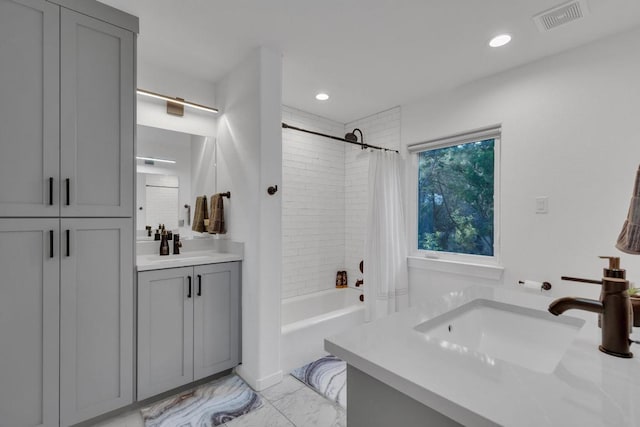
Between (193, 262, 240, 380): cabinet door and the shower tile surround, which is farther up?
the shower tile surround

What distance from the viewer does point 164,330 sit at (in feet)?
Result: 6.77

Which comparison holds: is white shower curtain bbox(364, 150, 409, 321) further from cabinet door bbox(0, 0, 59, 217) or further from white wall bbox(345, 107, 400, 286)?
cabinet door bbox(0, 0, 59, 217)

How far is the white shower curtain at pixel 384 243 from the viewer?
9.78 feet

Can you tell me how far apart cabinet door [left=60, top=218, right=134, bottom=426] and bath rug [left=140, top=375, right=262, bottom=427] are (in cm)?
22

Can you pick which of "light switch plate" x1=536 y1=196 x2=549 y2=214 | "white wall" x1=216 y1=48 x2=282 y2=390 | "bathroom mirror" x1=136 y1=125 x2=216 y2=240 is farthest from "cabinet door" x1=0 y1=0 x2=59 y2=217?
"light switch plate" x1=536 y1=196 x2=549 y2=214

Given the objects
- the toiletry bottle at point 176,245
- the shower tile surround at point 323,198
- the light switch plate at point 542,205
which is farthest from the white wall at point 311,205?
the light switch plate at point 542,205

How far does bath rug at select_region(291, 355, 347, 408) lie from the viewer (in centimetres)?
219

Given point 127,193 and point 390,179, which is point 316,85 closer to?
point 390,179

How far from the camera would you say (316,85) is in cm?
282

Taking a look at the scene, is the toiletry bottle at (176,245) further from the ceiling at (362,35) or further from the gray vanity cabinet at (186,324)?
the ceiling at (362,35)

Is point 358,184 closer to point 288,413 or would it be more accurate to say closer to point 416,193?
point 416,193

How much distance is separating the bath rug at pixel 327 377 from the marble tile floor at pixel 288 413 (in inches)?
2.4

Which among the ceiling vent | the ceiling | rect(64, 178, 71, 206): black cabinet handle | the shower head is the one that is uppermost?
the ceiling

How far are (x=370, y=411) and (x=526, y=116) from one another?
2.56 m
